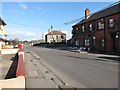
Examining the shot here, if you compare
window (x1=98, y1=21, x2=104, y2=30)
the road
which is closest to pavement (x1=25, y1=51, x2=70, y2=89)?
the road

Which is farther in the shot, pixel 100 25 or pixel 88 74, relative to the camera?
pixel 100 25

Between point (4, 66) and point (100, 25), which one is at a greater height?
point (100, 25)

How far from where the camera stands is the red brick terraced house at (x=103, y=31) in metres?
39.1

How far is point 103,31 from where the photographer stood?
43.6 meters

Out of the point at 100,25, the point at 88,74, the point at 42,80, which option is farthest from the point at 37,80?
the point at 100,25

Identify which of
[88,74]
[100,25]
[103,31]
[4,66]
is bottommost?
[4,66]

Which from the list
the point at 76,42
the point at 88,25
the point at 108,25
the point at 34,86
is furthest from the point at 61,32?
the point at 34,86

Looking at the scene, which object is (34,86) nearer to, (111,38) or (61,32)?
(111,38)

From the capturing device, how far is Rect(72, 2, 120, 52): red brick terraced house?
128 ft

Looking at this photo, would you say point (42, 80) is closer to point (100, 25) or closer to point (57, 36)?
point (100, 25)

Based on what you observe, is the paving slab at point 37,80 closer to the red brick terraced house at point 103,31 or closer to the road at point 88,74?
the road at point 88,74

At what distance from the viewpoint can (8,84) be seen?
8758 mm

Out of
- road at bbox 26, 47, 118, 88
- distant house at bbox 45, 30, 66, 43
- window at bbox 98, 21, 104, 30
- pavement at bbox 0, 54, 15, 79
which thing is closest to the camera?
road at bbox 26, 47, 118, 88

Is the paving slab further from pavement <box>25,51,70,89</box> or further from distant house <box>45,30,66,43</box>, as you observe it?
distant house <box>45,30,66,43</box>
